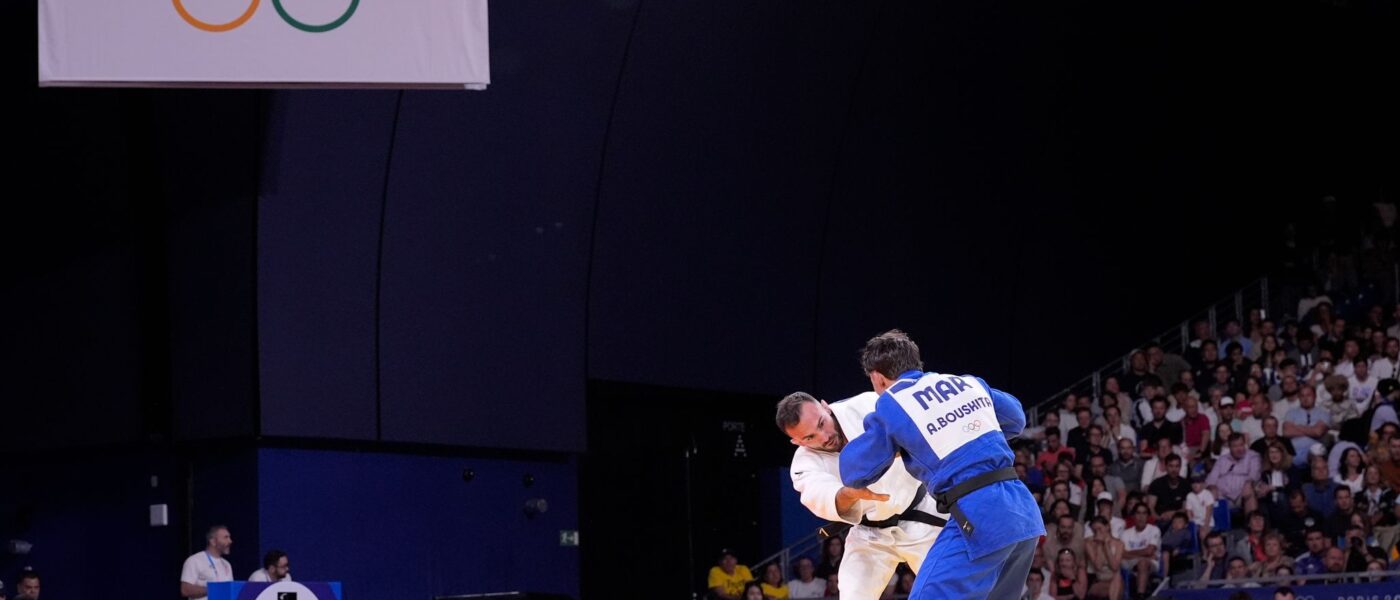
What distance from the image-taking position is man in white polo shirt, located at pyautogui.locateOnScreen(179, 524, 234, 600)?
15883mm

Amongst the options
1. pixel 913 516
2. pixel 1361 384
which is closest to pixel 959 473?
pixel 913 516

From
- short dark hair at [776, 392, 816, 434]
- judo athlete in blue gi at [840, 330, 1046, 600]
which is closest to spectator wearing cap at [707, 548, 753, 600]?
short dark hair at [776, 392, 816, 434]

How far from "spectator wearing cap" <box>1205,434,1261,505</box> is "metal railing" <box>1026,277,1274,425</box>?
16.1 ft

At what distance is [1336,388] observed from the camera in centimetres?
1781

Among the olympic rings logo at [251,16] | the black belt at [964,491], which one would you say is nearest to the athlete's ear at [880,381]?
the black belt at [964,491]

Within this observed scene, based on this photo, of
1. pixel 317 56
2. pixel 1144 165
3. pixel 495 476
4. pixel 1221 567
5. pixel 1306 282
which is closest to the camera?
pixel 317 56

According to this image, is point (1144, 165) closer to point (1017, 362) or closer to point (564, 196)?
point (1017, 362)

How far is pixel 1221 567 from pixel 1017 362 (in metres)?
7.61

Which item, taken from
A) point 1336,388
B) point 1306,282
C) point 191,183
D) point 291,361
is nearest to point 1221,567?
point 1336,388

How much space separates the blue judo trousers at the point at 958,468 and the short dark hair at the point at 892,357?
0.14m

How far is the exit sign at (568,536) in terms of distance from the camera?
19.6 m

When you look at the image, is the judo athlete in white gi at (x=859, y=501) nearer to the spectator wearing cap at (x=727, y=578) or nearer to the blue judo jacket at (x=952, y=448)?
the blue judo jacket at (x=952, y=448)

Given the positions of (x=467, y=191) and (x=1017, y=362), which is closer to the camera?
(x=467, y=191)

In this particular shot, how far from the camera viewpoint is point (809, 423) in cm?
879
